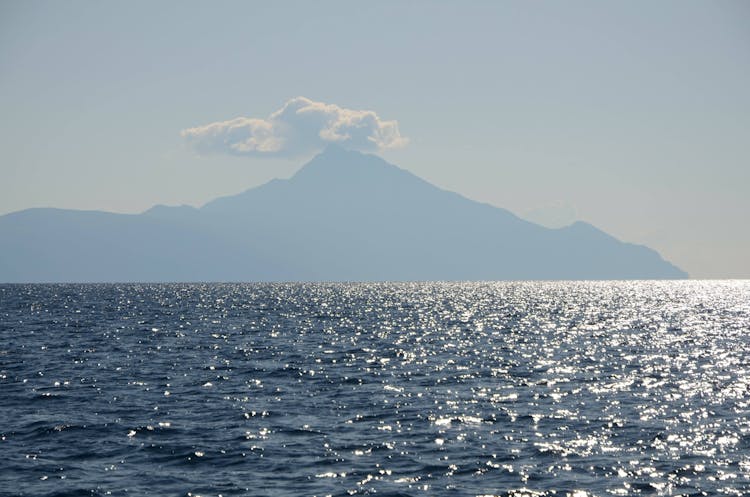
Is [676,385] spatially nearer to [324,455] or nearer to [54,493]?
[324,455]

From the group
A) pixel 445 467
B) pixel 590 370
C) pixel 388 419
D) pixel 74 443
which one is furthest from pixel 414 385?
pixel 74 443

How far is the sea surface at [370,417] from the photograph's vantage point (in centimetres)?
2616

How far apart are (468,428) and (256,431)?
32.1ft

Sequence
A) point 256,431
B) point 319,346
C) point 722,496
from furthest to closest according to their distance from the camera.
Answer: point 319,346 → point 256,431 → point 722,496

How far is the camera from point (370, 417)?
120ft

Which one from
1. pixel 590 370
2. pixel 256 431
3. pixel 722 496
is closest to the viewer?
pixel 722 496

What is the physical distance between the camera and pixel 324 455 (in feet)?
95.9

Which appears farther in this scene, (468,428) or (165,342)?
(165,342)

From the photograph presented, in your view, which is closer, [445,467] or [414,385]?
[445,467]

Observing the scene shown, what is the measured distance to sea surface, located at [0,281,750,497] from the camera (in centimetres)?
2616

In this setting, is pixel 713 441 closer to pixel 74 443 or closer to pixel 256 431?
pixel 256 431

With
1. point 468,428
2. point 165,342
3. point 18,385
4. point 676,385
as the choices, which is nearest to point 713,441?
point 468,428

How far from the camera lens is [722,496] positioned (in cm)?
2433

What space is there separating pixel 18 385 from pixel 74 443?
54.3ft
